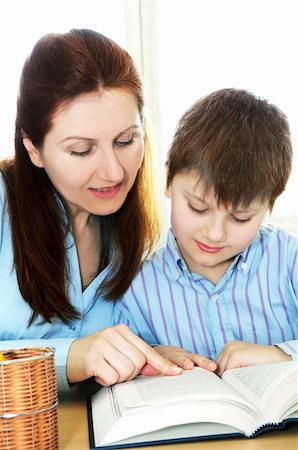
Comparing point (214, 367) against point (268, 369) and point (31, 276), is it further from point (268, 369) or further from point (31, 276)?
point (31, 276)

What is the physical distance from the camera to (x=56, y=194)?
5.84ft

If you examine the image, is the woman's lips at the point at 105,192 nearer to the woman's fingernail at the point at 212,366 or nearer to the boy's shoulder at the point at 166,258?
the boy's shoulder at the point at 166,258

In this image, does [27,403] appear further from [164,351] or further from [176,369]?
[164,351]

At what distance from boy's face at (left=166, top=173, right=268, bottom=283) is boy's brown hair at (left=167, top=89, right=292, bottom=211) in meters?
0.02

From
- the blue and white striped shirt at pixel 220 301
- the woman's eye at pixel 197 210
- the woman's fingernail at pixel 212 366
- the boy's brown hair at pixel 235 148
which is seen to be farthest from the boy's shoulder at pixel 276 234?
the woman's fingernail at pixel 212 366

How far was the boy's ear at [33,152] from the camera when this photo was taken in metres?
1.67

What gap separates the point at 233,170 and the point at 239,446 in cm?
71

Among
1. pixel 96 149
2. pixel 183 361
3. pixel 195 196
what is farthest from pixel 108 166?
pixel 183 361

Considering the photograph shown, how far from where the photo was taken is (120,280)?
1773 mm

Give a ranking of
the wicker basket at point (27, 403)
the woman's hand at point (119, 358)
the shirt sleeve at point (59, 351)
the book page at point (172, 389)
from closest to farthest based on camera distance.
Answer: the wicker basket at point (27, 403)
the book page at point (172, 389)
the woman's hand at point (119, 358)
the shirt sleeve at point (59, 351)

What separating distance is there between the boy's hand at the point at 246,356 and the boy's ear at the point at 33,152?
23.3 inches

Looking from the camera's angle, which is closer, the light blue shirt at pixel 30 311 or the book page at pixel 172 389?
the book page at pixel 172 389

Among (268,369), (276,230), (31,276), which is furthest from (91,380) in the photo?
(276,230)

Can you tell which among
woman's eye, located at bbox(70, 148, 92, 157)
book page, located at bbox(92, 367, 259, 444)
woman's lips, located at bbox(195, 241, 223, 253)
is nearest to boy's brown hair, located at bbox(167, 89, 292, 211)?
woman's lips, located at bbox(195, 241, 223, 253)
